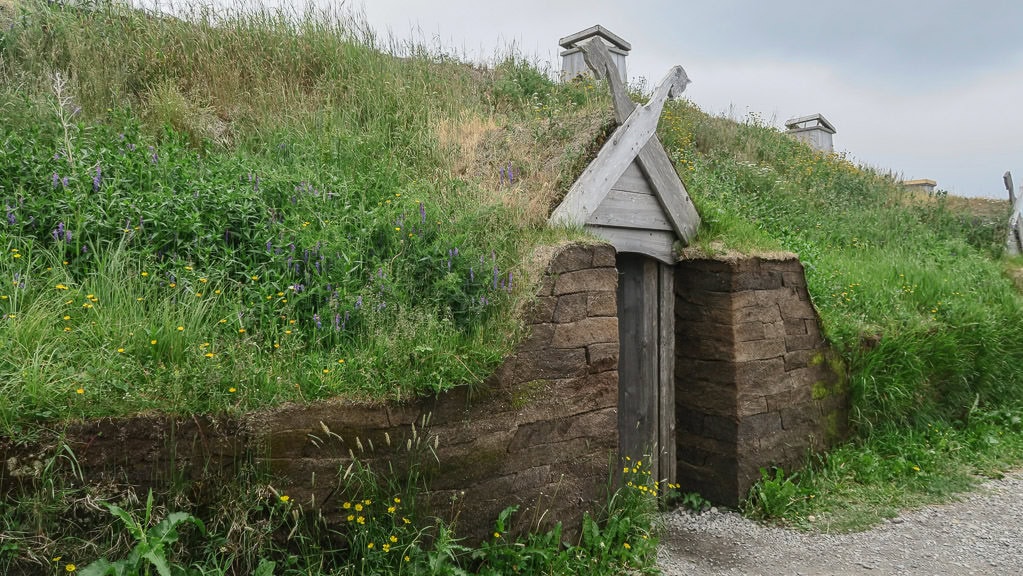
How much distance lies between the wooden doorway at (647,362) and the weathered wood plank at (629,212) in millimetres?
321

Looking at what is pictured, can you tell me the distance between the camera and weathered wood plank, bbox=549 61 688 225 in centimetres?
499

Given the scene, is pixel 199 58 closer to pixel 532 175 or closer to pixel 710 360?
pixel 532 175

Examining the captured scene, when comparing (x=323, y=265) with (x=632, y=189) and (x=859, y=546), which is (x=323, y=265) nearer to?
(x=632, y=189)

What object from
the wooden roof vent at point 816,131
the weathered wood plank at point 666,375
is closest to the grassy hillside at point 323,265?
the weathered wood plank at point 666,375

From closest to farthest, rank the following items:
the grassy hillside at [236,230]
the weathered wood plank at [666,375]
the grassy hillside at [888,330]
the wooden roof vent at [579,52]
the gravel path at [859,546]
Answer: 1. the grassy hillside at [236,230]
2. the gravel path at [859,546]
3. the weathered wood plank at [666,375]
4. the grassy hillside at [888,330]
5. the wooden roof vent at [579,52]

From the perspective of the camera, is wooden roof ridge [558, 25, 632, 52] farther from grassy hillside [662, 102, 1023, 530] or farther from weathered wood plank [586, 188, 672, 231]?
weathered wood plank [586, 188, 672, 231]

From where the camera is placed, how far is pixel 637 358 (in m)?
5.62

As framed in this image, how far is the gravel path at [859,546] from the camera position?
188 inches

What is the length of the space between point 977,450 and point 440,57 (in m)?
8.54

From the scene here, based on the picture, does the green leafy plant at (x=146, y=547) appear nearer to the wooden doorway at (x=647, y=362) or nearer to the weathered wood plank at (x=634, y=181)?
the wooden doorway at (x=647, y=362)

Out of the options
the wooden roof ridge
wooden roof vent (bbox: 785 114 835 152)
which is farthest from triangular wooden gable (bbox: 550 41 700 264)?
wooden roof vent (bbox: 785 114 835 152)

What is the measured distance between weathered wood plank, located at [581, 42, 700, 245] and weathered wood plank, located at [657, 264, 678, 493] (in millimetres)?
417

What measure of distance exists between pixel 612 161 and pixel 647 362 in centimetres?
173

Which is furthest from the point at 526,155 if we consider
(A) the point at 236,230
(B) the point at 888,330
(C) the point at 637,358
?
(B) the point at 888,330
